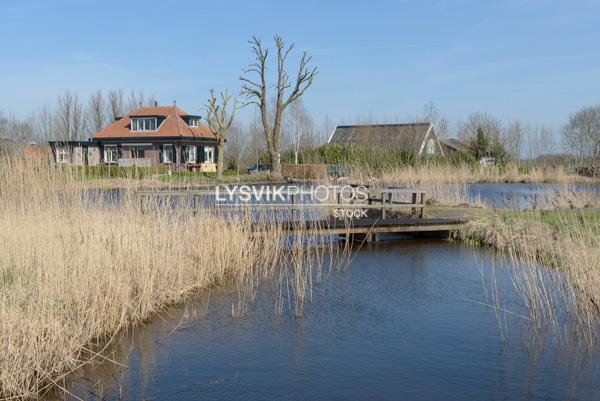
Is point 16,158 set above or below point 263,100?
below

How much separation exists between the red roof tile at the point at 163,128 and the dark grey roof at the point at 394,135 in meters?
18.6

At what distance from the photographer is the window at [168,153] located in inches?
1556

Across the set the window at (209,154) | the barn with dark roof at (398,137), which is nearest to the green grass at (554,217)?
the barn with dark roof at (398,137)

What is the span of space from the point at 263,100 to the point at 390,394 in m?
30.9

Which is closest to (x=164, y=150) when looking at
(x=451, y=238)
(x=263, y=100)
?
(x=263, y=100)

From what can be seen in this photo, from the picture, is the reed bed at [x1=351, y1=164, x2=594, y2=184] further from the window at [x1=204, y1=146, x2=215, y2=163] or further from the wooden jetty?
the window at [x1=204, y1=146, x2=215, y2=163]

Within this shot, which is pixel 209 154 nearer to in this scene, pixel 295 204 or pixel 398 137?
pixel 398 137

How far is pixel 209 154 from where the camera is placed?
138ft

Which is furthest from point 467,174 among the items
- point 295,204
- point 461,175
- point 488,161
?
point 295,204

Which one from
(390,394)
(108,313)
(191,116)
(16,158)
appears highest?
(191,116)

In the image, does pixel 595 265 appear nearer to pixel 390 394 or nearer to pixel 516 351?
pixel 516 351

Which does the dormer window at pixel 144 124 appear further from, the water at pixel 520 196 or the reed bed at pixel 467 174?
the water at pixel 520 196

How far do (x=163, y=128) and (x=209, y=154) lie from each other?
3794 millimetres

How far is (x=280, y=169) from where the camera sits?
34750 mm
